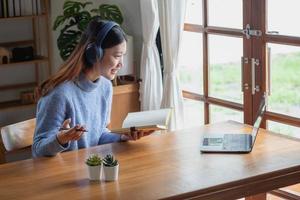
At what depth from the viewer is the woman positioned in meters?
2.76

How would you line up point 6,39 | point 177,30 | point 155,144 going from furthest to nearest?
point 6,39 < point 177,30 < point 155,144

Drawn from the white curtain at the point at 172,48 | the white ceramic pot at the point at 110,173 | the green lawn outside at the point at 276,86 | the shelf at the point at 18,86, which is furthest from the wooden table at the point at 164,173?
the shelf at the point at 18,86

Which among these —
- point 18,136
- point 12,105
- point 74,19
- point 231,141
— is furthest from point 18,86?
point 231,141

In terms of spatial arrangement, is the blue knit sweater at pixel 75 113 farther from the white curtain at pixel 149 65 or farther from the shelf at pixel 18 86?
the shelf at pixel 18 86

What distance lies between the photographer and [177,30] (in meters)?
4.12

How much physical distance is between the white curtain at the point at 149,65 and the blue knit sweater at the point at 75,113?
4.02ft

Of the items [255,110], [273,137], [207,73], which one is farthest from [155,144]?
[207,73]

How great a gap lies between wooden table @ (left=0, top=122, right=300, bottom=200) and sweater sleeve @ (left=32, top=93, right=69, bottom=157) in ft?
0.18

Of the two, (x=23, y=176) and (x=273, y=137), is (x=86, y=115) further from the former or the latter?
(x=273, y=137)

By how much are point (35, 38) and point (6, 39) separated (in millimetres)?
228

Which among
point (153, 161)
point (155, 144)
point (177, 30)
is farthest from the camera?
point (177, 30)

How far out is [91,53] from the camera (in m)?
2.85

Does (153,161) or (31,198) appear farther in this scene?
(153,161)

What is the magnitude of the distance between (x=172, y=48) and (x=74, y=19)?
32.2 inches
